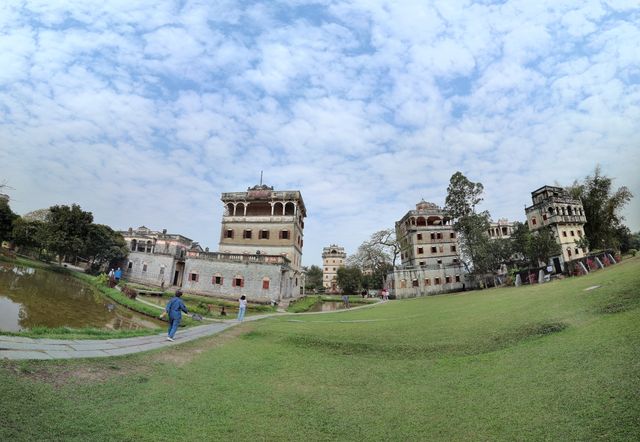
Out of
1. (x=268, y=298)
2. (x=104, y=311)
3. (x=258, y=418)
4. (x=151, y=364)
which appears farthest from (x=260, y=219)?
(x=258, y=418)

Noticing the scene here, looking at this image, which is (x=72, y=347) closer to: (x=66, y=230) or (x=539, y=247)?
(x=66, y=230)

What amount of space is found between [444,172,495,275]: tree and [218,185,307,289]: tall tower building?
810 inches

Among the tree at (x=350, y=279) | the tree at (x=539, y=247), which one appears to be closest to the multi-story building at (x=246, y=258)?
the tree at (x=350, y=279)

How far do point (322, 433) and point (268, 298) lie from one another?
28.4 metres

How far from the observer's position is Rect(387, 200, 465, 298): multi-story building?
44.3 meters

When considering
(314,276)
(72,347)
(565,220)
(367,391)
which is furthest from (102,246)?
(314,276)

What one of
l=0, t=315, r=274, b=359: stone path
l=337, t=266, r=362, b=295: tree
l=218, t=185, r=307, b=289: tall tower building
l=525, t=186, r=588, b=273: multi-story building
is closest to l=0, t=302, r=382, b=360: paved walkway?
l=0, t=315, r=274, b=359: stone path

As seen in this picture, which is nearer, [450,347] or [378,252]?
[450,347]

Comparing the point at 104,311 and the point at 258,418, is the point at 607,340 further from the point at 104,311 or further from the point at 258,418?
the point at 104,311

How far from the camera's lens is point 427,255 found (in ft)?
167

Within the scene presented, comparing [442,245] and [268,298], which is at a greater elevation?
[442,245]

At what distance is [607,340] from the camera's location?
5.74m

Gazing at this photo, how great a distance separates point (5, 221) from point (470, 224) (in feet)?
194

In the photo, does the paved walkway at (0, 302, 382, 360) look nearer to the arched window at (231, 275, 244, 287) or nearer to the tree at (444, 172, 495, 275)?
the arched window at (231, 275, 244, 287)
